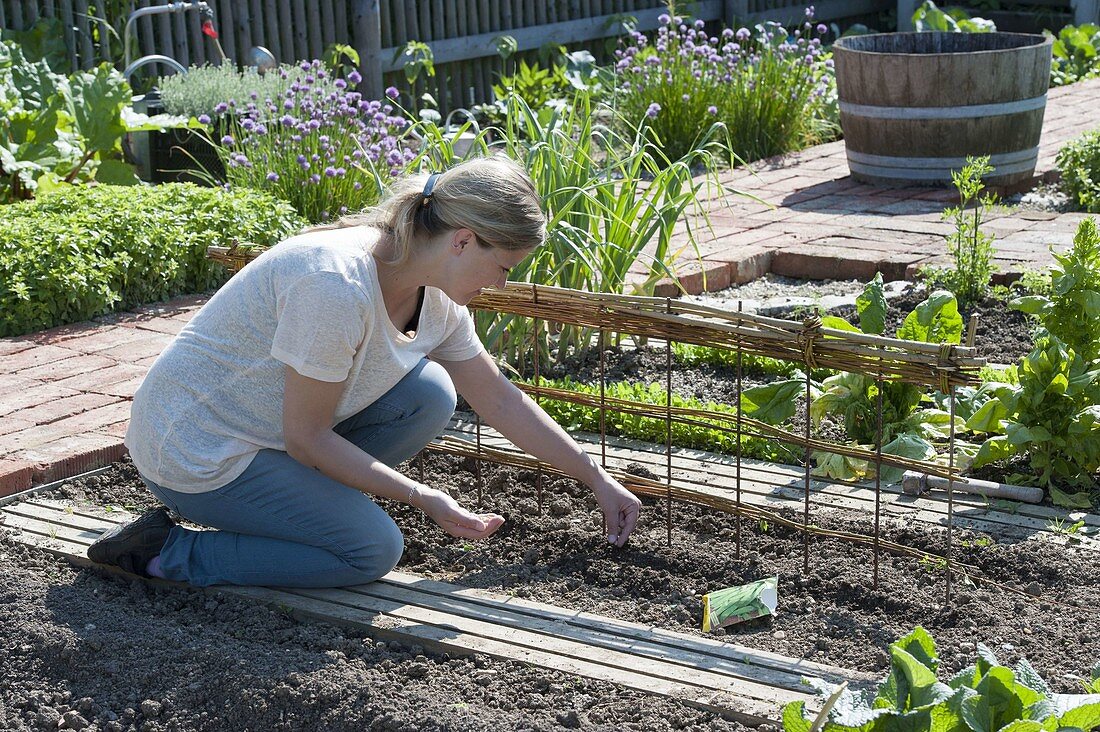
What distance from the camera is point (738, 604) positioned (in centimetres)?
280

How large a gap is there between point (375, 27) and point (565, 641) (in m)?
6.89

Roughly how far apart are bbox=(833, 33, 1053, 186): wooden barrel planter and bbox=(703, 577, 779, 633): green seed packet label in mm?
4394

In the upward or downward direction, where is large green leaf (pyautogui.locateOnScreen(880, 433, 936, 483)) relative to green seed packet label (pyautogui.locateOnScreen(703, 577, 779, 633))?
upward

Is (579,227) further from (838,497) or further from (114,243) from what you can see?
(114,243)

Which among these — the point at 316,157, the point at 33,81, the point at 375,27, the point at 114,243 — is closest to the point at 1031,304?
the point at 316,157

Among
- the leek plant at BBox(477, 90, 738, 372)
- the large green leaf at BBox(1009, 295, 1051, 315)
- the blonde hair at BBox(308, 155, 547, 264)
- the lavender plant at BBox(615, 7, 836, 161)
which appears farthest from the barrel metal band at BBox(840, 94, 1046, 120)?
the blonde hair at BBox(308, 155, 547, 264)

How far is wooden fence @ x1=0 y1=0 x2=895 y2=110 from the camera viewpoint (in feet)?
25.9

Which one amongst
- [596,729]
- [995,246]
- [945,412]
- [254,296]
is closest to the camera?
[596,729]

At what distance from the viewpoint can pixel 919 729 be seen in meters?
2.05

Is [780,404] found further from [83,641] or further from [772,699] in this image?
[83,641]

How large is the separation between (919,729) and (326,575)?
1.40 meters

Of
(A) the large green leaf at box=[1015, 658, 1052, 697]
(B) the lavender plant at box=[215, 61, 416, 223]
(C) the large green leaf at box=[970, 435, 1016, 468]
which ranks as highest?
(B) the lavender plant at box=[215, 61, 416, 223]

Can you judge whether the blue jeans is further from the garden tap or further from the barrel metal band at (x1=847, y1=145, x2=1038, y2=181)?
the garden tap

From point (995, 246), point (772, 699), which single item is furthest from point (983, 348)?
point (772, 699)
